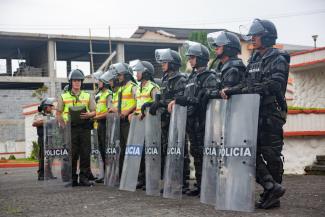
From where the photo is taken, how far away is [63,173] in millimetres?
10672

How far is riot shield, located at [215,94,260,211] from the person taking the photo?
6340 millimetres

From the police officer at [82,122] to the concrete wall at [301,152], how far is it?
149 inches

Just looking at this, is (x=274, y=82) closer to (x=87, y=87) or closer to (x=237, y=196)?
(x=237, y=196)

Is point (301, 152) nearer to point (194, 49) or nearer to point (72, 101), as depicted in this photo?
point (194, 49)

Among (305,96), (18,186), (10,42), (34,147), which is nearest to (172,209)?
(18,186)

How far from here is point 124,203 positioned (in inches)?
292

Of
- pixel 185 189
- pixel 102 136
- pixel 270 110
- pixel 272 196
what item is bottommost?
pixel 185 189

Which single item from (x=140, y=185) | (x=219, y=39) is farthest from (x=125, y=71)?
(x=219, y=39)

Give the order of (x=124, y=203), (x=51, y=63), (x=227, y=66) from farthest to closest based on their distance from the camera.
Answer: (x=51, y=63) < (x=124, y=203) < (x=227, y=66)

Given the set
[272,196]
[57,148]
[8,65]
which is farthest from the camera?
[8,65]

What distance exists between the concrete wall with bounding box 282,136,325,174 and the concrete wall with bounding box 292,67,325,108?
189 inches

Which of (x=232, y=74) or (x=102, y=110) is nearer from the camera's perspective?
(x=232, y=74)

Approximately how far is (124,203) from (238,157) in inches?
68.6

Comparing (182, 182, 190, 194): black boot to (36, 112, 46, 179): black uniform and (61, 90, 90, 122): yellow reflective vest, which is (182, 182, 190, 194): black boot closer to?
(61, 90, 90, 122): yellow reflective vest
